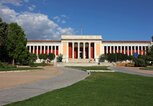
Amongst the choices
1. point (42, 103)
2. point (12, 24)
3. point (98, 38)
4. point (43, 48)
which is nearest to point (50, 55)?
point (43, 48)

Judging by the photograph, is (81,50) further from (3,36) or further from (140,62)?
(3,36)

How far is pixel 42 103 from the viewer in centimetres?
1085

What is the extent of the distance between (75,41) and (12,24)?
6822 cm

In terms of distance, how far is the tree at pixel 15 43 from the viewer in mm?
68312

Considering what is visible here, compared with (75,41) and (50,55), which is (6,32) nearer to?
(50,55)

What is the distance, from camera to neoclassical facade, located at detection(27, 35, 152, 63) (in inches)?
5389

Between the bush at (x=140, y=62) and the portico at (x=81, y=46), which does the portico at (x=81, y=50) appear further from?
the bush at (x=140, y=62)

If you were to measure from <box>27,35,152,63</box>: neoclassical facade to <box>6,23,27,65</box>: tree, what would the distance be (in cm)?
6610

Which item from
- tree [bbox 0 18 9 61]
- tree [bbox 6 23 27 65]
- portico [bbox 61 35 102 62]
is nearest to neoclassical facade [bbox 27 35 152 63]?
portico [bbox 61 35 102 62]

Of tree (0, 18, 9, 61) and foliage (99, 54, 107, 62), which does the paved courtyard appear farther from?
foliage (99, 54, 107, 62)

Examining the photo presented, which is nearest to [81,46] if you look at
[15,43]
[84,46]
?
[84,46]

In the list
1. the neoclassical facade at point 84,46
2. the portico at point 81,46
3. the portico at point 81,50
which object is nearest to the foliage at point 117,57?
the neoclassical facade at point 84,46

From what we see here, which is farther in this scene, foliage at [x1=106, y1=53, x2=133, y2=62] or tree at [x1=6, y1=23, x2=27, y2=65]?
foliage at [x1=106, y1=53, x2=133, y2=62]

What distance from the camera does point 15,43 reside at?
226 feet
